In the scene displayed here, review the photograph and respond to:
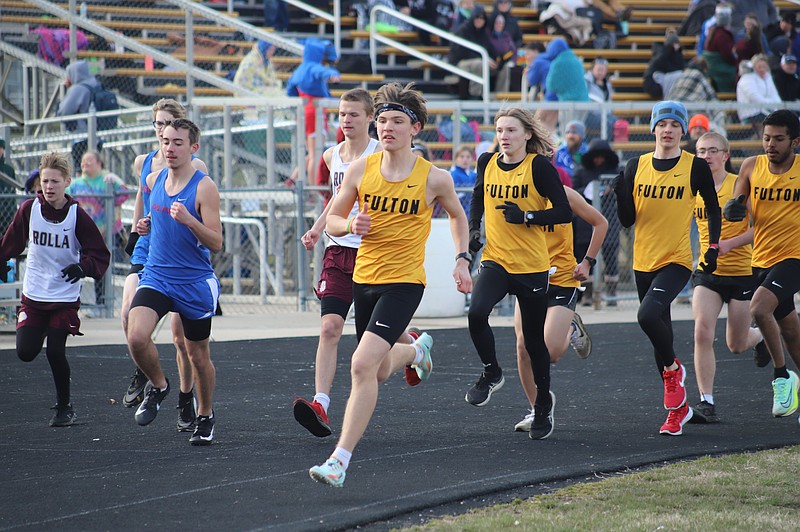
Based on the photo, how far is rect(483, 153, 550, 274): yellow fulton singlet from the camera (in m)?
7.39

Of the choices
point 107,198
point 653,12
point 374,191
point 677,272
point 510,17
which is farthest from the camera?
point 653,12

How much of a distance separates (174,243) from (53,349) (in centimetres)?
147

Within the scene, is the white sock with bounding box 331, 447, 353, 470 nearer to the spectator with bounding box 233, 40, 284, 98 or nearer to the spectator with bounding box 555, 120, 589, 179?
the spectator with bounding box 555, 120, 589, 179

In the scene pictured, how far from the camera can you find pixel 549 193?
7.40m

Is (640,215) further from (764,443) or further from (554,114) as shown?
(554,114)

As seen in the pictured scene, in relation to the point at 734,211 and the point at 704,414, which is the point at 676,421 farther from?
the point at 734,211

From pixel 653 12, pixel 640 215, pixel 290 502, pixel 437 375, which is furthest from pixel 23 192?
pixel 653 12

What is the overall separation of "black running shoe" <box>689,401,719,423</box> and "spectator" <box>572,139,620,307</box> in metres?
6.88

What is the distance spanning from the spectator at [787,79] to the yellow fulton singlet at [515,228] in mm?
14733

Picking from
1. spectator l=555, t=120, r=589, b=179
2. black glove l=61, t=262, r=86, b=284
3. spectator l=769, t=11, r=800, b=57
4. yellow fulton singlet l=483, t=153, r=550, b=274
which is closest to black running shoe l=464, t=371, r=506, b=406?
yellow fulton singlet l=483, t=153, r=550, b=274

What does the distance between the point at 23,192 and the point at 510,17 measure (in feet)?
34.5

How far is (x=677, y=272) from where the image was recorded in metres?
7.87

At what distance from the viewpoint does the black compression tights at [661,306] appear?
767 cm

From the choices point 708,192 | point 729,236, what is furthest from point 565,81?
point 708,192
